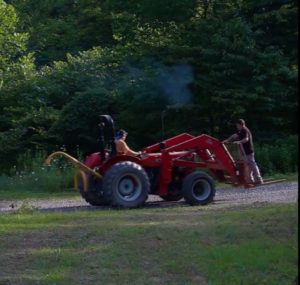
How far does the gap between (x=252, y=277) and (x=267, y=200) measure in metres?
9.80

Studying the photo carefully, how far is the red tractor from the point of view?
63.5ft

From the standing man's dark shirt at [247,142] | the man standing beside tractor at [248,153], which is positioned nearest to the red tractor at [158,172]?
the man standing beside tractor at [248,153]

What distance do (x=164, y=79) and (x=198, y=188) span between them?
35.1 ft

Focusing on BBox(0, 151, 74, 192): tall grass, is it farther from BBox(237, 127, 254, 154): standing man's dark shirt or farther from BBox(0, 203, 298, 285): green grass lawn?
BBox(0, 203, 298, 285): green grass lawn

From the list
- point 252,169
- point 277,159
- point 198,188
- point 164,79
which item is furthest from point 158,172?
point 164,79

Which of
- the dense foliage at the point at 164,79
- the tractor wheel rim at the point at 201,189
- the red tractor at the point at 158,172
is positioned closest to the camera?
the red tractor at the point at 158,172

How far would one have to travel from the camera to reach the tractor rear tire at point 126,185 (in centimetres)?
1922

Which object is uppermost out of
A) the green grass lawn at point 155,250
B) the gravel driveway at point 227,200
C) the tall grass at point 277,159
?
the tall grass at point 277,159

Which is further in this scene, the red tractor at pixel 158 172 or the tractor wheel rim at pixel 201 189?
the tractor wheel rim at pixel 201 189

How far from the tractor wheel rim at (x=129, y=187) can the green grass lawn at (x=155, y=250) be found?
3340mm

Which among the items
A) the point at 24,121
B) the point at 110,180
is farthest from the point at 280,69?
the point at 110,180

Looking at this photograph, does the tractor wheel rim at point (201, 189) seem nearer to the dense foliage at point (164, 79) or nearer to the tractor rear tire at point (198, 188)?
the tractor rear tire at point (198, 188)

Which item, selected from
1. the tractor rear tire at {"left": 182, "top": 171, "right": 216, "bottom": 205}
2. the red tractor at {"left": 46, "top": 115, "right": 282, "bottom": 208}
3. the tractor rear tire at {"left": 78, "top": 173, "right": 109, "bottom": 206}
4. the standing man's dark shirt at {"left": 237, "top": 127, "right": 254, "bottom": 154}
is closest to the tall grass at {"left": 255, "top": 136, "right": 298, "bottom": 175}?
the standing man's dark shirt at {"left": 237, "top": 127, "right": 254, "bottom": 154}

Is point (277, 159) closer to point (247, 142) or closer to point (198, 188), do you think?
point (247, 142)
